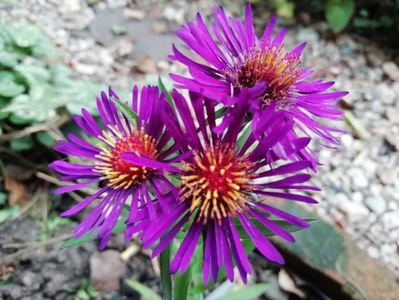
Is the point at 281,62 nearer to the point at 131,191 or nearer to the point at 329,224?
the point at 131,191

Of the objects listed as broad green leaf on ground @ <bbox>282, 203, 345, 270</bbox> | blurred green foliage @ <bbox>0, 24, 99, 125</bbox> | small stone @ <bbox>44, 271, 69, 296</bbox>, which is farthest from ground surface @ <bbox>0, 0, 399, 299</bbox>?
blurred green foliage @ <bbox>0, 24, 99, 125</bbox>

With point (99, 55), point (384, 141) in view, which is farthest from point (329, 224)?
point (99, 55)

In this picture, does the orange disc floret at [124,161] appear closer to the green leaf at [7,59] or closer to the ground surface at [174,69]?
the ground surface at [174,69]

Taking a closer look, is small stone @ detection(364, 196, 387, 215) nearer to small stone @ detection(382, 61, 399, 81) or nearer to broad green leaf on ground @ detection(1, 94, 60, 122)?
small stone @ detection(382, 61, 399, 81)

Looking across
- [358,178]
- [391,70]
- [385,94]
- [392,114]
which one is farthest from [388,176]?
[391,70]

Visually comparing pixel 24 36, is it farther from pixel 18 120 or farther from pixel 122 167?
pixel 122 167
